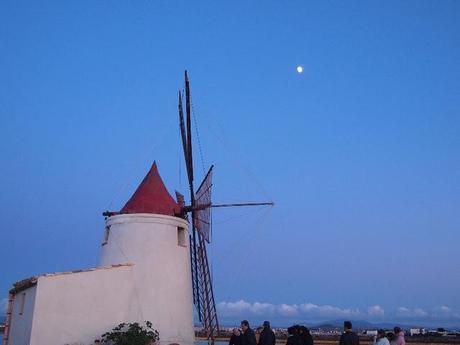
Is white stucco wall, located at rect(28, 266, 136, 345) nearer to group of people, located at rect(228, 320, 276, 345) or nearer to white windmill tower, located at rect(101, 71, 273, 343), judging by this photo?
white windmill tower, located at rect(101, 71, 273, 343)

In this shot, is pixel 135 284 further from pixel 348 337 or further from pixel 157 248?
pixel 348 337

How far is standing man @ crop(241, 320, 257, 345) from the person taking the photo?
12.4 m

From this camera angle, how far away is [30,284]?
15.7 m

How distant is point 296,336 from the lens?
1157 cm

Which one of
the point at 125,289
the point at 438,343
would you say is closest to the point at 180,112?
the point at 125,289

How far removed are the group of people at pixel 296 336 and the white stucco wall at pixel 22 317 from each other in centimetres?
607

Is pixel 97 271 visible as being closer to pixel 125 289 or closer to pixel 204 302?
pixel 125 289

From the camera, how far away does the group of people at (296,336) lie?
1155cm

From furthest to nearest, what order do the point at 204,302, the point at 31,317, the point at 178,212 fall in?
the point at 204,302
the point at 178,212
the point at 31,317

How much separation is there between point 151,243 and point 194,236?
11.3ft

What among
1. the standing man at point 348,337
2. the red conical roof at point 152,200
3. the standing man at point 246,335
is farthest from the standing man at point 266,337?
the red conical roof at point 152,200

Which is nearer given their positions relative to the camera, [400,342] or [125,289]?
[400,342]

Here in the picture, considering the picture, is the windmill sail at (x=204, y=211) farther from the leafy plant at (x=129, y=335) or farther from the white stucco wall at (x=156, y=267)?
the leafy plant at (x=129, y=335)

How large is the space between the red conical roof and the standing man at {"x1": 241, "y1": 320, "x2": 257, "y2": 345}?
6.76 m
